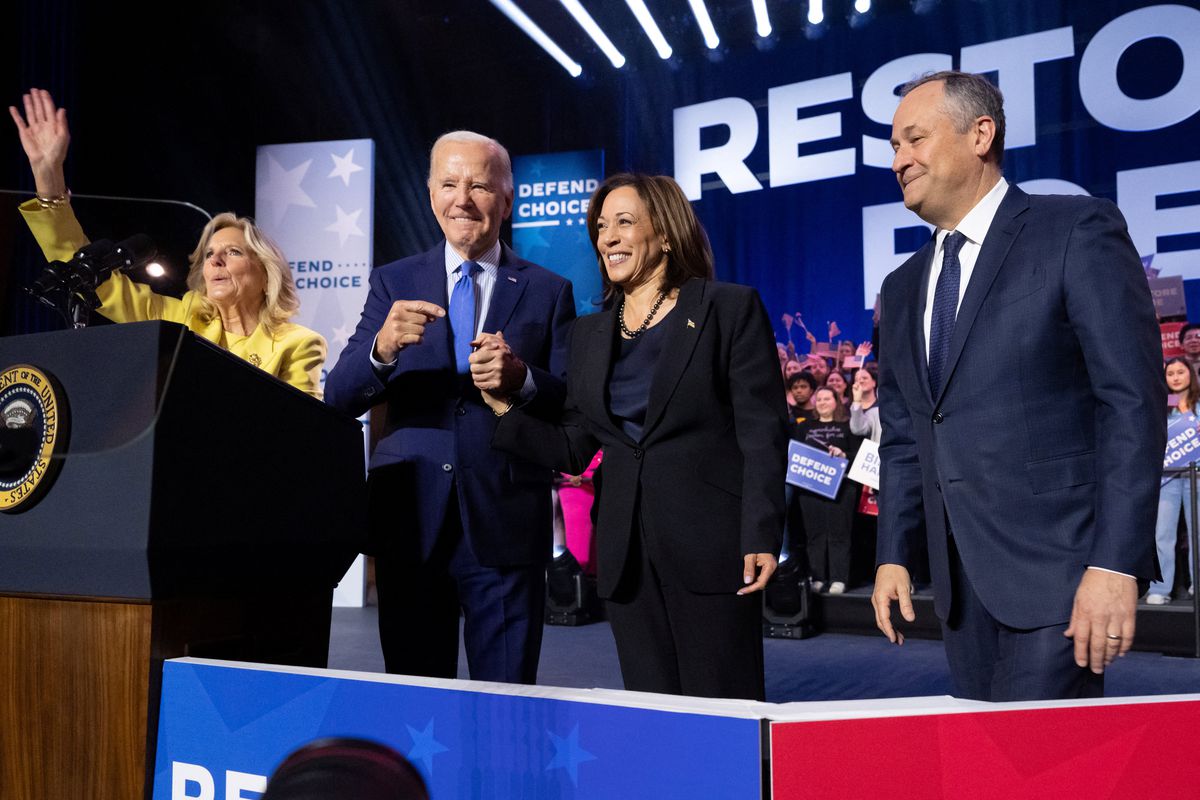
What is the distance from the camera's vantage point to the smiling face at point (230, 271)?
5.53 ft

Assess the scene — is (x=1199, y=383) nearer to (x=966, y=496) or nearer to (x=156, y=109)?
(x=966, y=496)

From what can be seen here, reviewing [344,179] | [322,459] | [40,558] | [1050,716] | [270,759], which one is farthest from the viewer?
[344,179]

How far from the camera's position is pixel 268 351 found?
1.63 meters

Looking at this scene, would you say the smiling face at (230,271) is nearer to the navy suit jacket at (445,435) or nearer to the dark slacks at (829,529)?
the navy suit jacket at (445,435)

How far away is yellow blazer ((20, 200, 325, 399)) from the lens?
1.11m

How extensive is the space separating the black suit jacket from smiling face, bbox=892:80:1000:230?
0.32m

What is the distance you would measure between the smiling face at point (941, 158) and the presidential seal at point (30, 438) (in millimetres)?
1149

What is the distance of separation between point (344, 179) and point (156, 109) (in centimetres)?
138

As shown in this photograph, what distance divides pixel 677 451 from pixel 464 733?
0.80 metres

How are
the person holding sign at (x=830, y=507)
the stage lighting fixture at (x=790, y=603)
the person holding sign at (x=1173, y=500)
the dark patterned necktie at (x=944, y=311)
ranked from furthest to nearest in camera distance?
the person holding sign at (x=830, y=507) < the stage lighting fixture at (x=790, y=603) < the person holding sign at (x=1173, y=500) < the dark patterned necktie at (x=944, y=311)

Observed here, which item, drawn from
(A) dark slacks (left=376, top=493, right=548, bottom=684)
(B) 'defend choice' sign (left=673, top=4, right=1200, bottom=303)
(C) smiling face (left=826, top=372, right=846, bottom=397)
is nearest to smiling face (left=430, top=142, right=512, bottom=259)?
(A) dark slacks (left=376, top=493, right=548, bottom=684)

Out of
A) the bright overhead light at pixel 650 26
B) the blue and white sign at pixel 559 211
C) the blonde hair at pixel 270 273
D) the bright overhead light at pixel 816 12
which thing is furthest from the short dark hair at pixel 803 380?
the blonde hair at pixel 270 273

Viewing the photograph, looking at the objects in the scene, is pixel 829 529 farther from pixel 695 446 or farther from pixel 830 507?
pixel 695 446

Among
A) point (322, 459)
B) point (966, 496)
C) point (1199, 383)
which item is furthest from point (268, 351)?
point (1199, 383)
